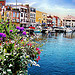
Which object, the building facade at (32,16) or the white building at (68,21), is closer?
the building facade at (32,16)

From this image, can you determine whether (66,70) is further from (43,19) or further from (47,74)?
(43,19)

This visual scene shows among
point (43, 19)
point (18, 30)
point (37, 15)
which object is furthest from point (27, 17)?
point (18, 30)

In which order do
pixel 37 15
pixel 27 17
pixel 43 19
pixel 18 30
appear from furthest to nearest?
pixel 43 19 < pixel 37 15 < pixel 27 17 < pixel 18 30

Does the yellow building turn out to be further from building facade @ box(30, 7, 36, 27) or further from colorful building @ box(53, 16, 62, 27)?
colorful building @ box(53, 16, 62, 27)

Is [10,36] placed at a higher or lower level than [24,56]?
higher

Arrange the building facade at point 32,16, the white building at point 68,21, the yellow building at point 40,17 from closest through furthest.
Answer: the building facade at point 32,16, the yellow building at point 40,17, the white building at point 68,21

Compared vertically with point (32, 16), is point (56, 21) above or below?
below

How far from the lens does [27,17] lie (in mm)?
76938

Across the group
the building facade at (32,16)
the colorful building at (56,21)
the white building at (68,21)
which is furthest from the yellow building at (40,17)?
the white building at (68,21)

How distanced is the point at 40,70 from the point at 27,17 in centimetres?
6736

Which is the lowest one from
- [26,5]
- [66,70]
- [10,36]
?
[66,70]

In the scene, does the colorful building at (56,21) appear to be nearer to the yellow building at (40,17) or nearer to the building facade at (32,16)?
the yellow building at (40,17)

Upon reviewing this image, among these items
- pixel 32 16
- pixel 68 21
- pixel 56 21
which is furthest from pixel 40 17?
pixel 68 21

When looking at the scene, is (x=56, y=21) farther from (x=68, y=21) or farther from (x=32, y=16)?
(x=32, y=16)
